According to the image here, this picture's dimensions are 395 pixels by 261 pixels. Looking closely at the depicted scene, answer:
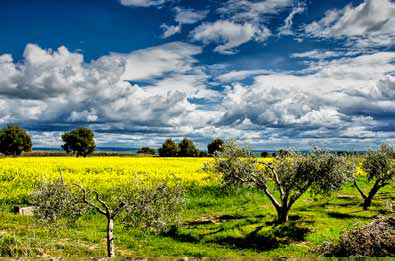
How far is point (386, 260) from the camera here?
6004 mm

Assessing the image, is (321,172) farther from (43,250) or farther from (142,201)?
(43,250)

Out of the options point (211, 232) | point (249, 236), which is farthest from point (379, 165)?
point (211, 232)

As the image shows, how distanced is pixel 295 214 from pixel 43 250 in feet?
59.6

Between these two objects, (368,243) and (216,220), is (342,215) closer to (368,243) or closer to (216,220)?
(216,220)

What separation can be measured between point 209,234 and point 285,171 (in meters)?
7.11

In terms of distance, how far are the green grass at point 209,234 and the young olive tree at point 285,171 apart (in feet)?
6.98

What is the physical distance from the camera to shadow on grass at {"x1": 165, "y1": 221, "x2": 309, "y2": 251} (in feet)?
67.9

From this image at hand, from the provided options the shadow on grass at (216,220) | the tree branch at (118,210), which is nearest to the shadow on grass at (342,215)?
the shadow on grass at (216,220)

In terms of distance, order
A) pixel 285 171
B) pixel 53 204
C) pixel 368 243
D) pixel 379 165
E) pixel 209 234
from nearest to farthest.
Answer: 1. pixel 368 243
2. pixel 53 204
3. pixel 209 234
4. pixel 285 171
5. pixel 379 165

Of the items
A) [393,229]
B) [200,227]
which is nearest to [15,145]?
[200,227]

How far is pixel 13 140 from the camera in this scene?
117625mm

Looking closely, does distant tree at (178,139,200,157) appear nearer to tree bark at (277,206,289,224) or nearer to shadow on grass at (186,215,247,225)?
shadow on grass at (186,215,247,225)

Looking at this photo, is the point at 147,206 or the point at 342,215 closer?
the point at 147,206

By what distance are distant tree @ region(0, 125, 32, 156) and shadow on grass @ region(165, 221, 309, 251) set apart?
11243cm
